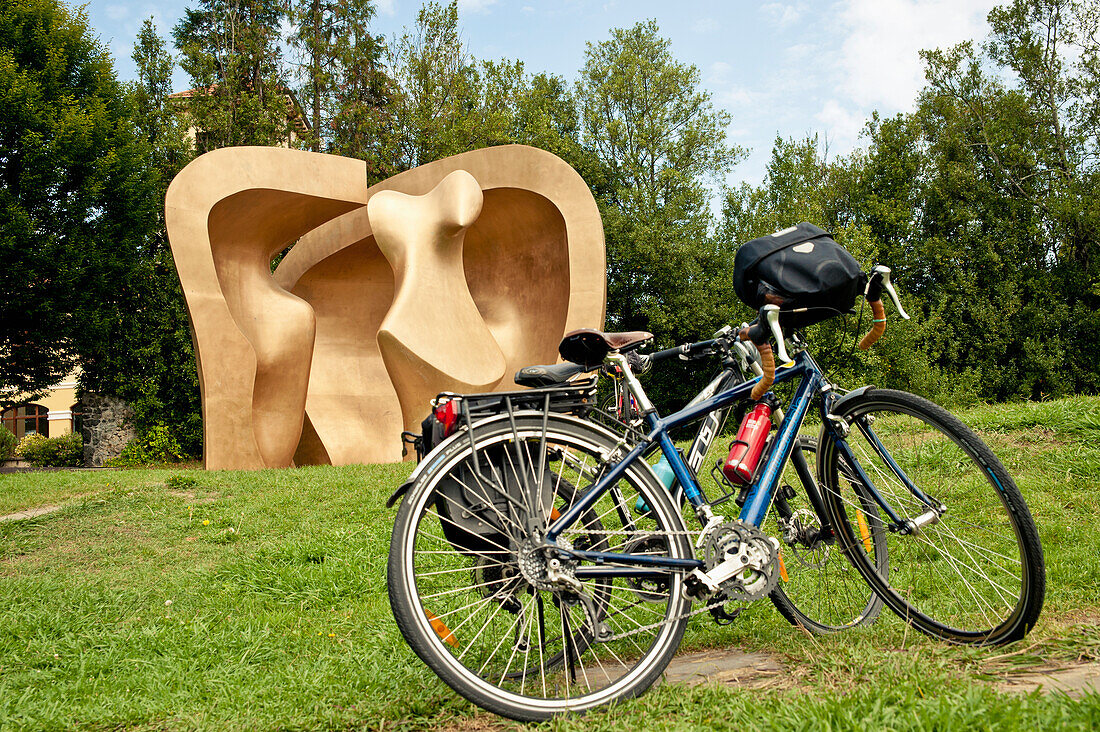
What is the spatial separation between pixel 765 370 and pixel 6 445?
30.0 metres

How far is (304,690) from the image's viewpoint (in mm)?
2672

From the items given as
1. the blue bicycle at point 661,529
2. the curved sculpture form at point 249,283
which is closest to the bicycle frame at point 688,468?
the blue bicycle at point 661,529

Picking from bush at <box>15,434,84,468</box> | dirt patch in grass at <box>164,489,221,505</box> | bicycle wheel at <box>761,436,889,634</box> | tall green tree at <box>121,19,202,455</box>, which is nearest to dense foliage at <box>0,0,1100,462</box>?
tall green tree at <box>121,19,202,455</box>

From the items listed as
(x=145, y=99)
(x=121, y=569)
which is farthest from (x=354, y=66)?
(x=121, y=569)

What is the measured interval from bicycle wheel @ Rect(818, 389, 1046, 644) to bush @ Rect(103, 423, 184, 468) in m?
20.2

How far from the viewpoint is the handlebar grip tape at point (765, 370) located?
93.8 inches

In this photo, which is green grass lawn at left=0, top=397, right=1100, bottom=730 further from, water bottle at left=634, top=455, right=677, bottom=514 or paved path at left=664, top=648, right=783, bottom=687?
water bottle at left=634, top=455, right=677, bottom=514

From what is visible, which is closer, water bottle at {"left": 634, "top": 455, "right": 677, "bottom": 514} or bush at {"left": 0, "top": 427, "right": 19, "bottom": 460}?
water bottle at {"left": 634, "top": 455, "right": 677, "bottom": 514}

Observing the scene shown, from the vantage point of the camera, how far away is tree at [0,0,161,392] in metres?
16.5

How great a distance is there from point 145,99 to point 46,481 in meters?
17.9

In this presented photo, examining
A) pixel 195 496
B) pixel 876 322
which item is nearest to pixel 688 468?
pixel 876 322

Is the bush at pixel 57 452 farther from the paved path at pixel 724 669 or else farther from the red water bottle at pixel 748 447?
the red water bottle at pixel 748 447

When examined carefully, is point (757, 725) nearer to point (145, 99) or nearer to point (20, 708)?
point (20, 708)

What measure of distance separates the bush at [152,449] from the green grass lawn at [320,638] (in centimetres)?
1409
